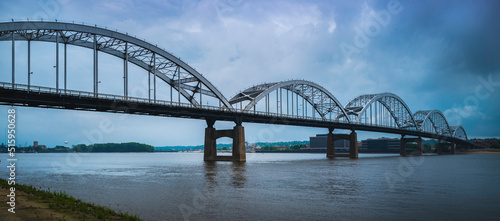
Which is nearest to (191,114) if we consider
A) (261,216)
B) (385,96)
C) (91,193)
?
(91,193)

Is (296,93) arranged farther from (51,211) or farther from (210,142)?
(51,211)

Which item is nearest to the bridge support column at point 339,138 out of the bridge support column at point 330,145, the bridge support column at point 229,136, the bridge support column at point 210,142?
the bridge support column at point 330,145

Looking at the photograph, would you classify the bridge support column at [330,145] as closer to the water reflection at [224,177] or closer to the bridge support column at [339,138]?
the bridge support column at [339,138]

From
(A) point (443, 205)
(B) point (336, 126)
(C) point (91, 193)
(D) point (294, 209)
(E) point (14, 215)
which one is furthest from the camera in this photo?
(B) point (336, 126)

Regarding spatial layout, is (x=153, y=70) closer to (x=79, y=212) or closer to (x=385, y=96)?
(x=79, y=212)

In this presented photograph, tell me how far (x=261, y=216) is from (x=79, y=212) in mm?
8404

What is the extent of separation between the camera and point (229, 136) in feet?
266

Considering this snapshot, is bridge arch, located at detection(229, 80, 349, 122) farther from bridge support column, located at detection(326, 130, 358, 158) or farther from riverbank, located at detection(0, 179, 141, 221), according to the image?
riverbank, located at detection(0, 179, 141, 221)

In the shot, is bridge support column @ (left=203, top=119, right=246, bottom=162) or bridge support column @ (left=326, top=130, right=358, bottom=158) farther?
bridge support column @ (left=326, top=130, right=358, bottom=158)

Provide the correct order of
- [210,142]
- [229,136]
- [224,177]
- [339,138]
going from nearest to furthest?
[224,177] < [229,136] < [210,142] < [339,138]

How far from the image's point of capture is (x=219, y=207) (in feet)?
73.8

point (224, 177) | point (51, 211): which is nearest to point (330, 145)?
point (224, 177)

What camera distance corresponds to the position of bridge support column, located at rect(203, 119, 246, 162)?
262ft

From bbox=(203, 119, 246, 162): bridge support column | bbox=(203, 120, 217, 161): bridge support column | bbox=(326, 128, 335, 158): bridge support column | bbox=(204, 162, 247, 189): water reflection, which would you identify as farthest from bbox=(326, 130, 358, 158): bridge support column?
bbox=(204, 162, 247, 189): water reflection
